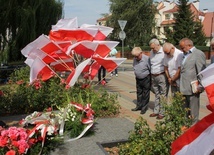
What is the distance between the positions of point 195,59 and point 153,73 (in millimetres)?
1663

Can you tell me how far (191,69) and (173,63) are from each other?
2.94 ft

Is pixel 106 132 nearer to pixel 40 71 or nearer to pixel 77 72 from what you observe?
pixel 77 72

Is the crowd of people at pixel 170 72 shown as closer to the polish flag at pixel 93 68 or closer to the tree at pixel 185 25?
the polish flag at pixel 93 68

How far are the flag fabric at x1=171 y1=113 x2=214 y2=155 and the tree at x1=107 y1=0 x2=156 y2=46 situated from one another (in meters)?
43.4

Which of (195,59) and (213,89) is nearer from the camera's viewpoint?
(213,89)

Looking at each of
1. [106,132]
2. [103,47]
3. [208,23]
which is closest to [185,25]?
[208,23]

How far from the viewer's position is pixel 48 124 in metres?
4.60

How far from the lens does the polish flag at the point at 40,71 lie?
756cm

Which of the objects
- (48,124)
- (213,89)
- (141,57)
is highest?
(213,89)

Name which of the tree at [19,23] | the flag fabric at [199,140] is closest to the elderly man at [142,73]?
the flag fabric at [199,140]

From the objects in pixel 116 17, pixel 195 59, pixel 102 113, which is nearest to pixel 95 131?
pixel 102 113

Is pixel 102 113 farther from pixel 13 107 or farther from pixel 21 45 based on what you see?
pixel 21 45

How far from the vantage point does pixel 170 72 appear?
6242 millimetres

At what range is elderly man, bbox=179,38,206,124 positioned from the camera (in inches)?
205
